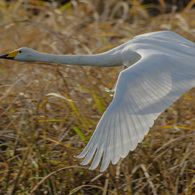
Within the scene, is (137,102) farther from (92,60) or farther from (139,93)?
(92,60)


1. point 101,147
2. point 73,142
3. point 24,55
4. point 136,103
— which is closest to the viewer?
point 101,147

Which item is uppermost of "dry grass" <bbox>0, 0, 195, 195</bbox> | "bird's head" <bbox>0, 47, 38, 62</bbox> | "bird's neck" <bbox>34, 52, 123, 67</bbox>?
"bird's neck" <bbox>34, 52, 123, 67</bbox>

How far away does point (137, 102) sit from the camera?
115 inches

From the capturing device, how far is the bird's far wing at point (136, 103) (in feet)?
8.66

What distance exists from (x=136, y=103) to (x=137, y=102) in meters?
0.01

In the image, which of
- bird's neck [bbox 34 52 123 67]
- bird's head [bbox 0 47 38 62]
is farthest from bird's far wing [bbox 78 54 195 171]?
bird's head [bbox 0 47 38 62]

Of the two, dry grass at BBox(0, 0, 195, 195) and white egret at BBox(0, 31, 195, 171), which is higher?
white egret at BBox(0, 31, 195, 171)

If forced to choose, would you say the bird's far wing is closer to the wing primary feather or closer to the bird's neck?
the wing primary feather

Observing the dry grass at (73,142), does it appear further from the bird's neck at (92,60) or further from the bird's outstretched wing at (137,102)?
the bird's outstretched wing at (137,102)

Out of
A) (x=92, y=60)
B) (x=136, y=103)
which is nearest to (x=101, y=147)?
(x=136, y=103)

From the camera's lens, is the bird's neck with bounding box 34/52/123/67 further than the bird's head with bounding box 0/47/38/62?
No

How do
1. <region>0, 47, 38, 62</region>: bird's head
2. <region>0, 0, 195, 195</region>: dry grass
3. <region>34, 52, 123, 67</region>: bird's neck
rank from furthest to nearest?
<region>0, 47, 38, 62</region>: bird's head, <region>34, 52, 123, 67</region>: bird's neck, <region>0, 0, 195, 195</region>: dry grass

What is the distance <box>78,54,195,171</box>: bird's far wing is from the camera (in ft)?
8.66

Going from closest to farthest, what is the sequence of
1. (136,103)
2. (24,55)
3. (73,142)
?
(136,103) → (73,142) → (24,55)
